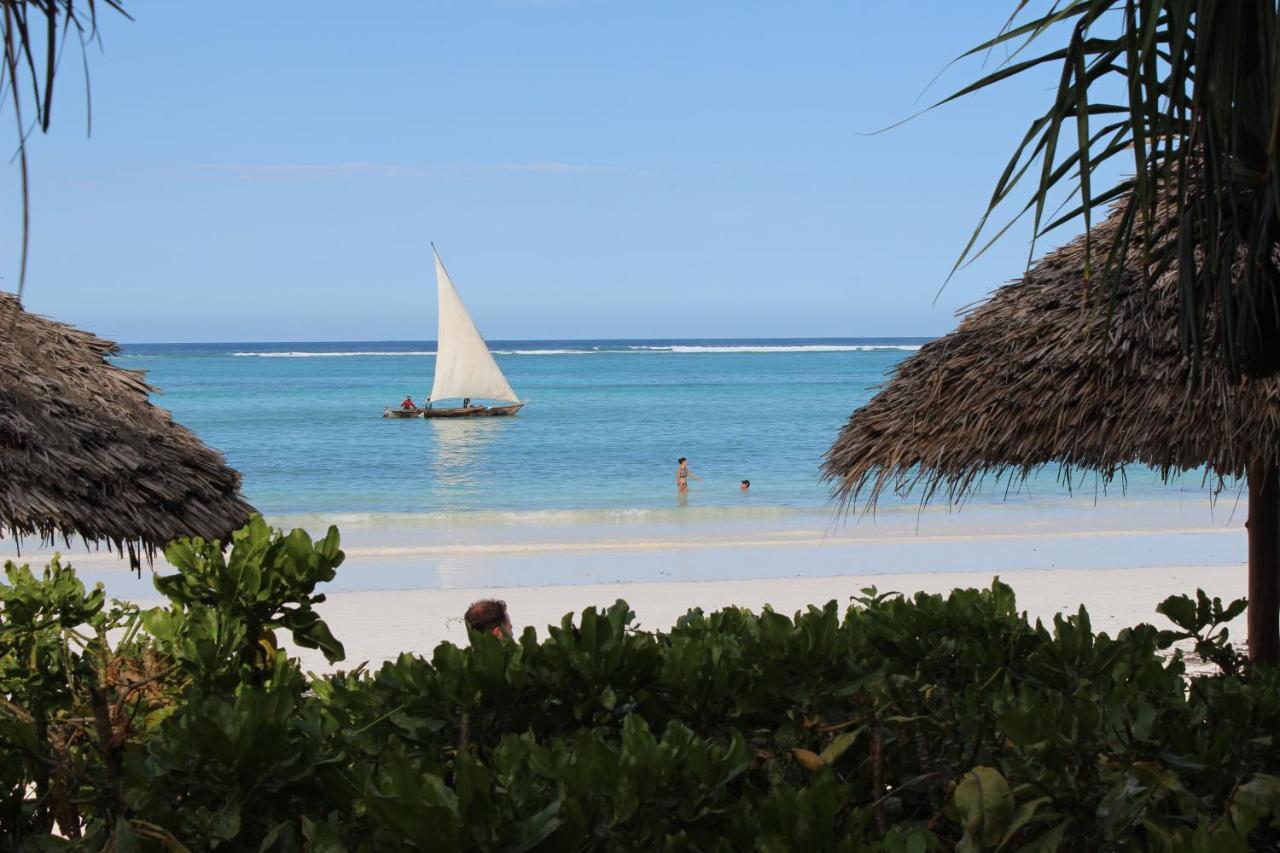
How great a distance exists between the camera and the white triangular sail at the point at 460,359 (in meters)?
38.3

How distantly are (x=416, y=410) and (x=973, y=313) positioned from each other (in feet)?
112

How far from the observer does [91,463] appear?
4520 mm

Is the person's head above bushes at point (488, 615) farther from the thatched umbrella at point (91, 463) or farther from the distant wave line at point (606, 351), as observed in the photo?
the distant wave line at point (606, 351)

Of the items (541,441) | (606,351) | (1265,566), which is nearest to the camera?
(1265,566)

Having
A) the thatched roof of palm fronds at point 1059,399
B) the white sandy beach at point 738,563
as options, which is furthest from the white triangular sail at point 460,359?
the thatched roof of palm fronds at point 1059,399

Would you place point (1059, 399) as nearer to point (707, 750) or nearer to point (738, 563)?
point (707, 750)

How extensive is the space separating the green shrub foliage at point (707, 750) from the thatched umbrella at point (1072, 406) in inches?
130

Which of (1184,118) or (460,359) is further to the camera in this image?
(460,359)

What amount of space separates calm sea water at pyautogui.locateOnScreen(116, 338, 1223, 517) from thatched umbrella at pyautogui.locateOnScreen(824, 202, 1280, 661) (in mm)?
613

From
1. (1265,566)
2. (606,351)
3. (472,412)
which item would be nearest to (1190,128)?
(1265,566)

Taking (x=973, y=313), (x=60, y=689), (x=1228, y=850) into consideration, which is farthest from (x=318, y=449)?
(x=1228, y=850)

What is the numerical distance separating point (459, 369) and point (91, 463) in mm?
35131

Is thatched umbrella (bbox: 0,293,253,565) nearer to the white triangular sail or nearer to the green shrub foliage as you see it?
the green shrub foliage

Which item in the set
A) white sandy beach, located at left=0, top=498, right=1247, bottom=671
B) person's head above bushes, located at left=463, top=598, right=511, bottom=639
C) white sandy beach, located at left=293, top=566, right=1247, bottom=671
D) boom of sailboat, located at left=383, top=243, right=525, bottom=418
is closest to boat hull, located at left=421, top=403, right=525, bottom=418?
boom of sailboat, located at left=383, top=243, right=525, bottom=418
